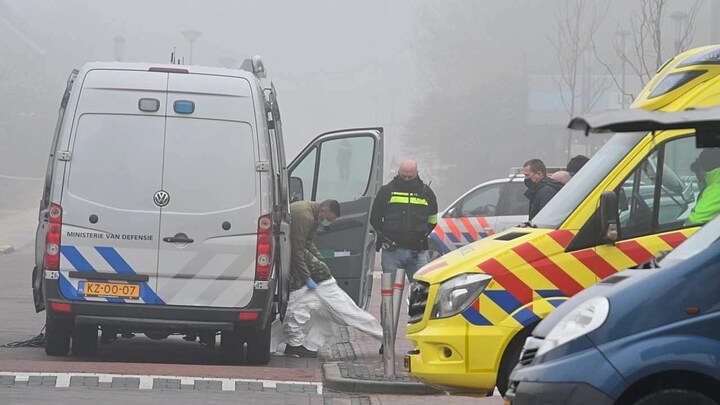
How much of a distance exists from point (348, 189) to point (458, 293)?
19.5 ft

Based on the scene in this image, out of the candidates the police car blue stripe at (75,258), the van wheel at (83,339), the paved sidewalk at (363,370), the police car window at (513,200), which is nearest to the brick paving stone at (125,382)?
the police car blue stripe at (75,258)

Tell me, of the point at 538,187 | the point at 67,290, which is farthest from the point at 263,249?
the point at 538,187

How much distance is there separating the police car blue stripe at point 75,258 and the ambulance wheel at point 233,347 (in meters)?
1.44

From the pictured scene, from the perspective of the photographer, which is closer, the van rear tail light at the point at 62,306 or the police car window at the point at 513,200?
the van rear tail light at the point at 62,306

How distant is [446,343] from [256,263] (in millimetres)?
3782

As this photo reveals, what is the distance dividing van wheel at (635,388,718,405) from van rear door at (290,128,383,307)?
8.31 meters

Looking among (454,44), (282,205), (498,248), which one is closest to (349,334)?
(282,205)

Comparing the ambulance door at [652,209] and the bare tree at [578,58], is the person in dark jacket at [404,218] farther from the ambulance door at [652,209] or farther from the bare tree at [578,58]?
the bare tree at [578,58]

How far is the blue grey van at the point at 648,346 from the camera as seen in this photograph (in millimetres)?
6027

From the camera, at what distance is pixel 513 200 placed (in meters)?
23.4

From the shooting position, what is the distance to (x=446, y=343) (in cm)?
855

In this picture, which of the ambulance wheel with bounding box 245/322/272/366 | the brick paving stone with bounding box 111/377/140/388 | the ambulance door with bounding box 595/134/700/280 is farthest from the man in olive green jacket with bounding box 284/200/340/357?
the ambulance door with bounding box 595/134/700/280

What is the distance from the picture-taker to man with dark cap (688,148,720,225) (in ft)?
27.8

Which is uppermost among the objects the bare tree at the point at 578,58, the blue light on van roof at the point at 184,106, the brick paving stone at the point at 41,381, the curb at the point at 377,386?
the bare tree at the point at 578,58
